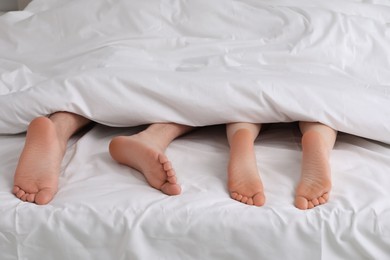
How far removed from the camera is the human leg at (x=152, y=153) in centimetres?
123

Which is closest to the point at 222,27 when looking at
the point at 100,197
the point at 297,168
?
the point at 297,168

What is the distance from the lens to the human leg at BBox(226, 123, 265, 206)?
120 cm

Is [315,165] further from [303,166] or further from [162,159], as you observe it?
[162,159]

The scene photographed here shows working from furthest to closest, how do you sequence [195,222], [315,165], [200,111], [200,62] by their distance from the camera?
[200,62] < [200,111] < [315,165] < [195,222]

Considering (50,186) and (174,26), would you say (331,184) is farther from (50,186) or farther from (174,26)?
(174,26)

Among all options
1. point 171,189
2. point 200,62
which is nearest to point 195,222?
point 171,189

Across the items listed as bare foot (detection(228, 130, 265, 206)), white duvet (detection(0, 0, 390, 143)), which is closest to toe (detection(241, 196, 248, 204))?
bare foot (detection(228, 130, 265, 206))

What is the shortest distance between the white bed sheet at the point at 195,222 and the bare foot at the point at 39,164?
21 millimetres

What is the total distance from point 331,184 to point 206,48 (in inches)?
23.9

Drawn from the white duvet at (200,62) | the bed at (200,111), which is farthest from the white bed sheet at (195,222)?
the white duvet at (200,62)

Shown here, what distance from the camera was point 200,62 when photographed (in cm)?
164

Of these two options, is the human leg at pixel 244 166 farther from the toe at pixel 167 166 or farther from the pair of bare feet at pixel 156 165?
the toe at pixel 167 166

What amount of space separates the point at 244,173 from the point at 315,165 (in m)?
0.14

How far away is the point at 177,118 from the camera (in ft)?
4.64
